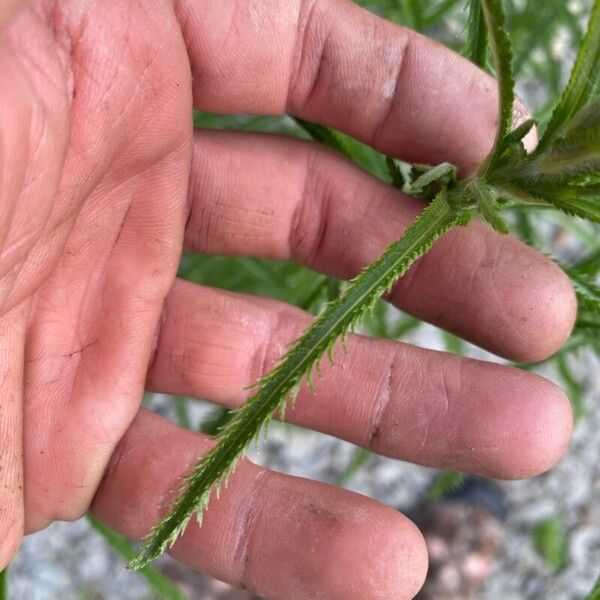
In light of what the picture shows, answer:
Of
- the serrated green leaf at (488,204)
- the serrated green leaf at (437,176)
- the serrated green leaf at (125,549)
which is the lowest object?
the serrated green leaf at (125,549)

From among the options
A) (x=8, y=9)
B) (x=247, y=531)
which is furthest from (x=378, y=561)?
(x=8, y=9)

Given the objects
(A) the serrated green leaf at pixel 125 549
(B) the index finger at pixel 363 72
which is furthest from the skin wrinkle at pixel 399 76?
(A) the serrated green leaf at pixel 125 549

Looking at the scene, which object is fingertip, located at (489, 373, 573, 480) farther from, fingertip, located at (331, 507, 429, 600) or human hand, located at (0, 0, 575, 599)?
fingertip, located at (331, 507, 429, 600)

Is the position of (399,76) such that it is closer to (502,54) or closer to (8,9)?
(502,54)

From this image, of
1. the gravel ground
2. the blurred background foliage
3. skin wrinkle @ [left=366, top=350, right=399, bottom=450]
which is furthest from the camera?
the gravel ground

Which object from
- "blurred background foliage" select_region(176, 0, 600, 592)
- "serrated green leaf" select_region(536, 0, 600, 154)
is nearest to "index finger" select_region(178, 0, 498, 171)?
"blurred background foliage" select_region(176, 0, 600, 592)

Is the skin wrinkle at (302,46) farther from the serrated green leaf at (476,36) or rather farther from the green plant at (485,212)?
the green plant at (485,212)

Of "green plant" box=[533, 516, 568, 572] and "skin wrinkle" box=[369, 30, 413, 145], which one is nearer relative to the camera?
"skin wrinkle" box=[369, 30, 413, 145]
